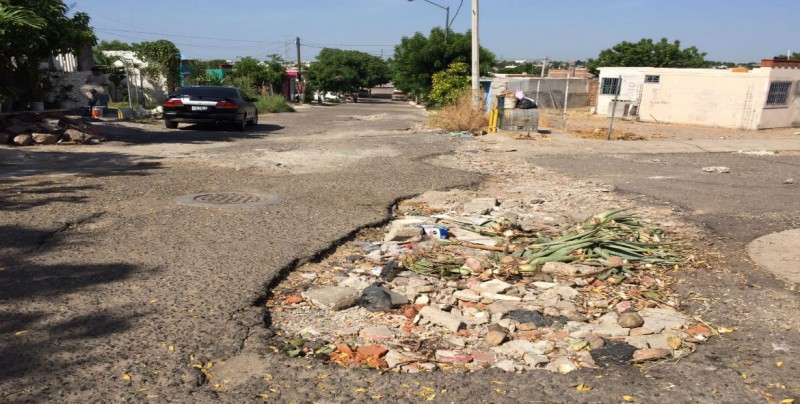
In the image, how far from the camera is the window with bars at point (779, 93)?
24.3m

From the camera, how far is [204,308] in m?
3.83

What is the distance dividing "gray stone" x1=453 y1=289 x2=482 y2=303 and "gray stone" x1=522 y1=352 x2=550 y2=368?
99 centimetres

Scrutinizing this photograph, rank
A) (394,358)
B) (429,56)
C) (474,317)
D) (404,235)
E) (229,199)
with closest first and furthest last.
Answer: (394,358) → (474,317) → (404,235) → (229,199) → (429,56)

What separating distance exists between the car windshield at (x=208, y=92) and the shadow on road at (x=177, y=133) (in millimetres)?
991

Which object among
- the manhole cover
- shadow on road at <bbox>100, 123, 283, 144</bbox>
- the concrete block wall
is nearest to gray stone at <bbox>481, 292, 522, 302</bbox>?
the manhole cover

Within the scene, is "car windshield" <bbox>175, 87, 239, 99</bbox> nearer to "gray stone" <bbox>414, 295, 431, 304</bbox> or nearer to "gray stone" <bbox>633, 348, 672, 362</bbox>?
"gray stone" <bbox>414, 295, 431, 304</bbox>

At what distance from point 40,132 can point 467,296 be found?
39.6 feet

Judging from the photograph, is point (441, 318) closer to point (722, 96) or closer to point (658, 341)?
point (658, 341)

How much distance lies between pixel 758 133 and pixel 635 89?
7.65 m

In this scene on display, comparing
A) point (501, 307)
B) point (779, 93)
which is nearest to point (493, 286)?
point (501, 307)

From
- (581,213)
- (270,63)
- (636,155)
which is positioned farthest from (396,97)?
(581,213)

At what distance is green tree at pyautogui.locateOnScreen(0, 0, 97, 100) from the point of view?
1170 cm

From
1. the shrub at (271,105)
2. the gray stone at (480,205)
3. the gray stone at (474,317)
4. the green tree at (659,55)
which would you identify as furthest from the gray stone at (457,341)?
the green tree at (659,55)

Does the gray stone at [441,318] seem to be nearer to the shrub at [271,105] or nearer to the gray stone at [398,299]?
the gray stone at [398,299]
